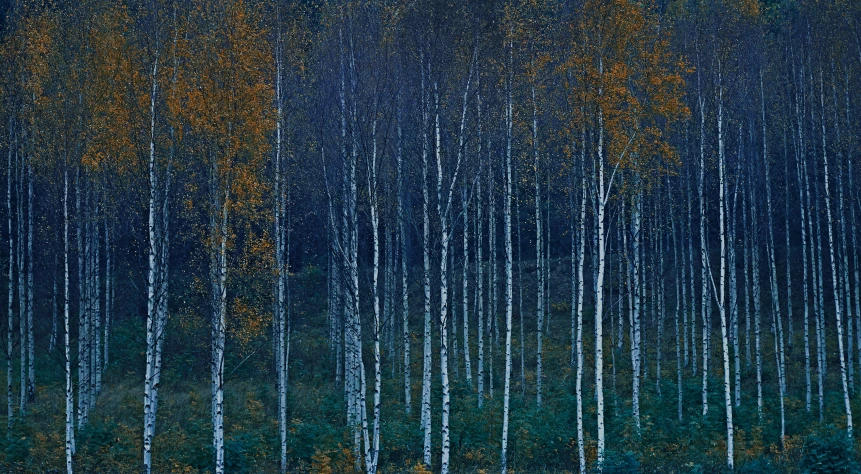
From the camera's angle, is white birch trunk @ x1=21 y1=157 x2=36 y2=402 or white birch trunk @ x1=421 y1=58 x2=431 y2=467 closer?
white birch trunk @ x1=421 y1=58 x2=431 y2=467

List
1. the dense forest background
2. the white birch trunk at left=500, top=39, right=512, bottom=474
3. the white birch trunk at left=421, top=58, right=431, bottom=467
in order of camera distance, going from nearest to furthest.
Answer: the white birch trunk at left=421, top=58, right=431, bottom=467 → the dense forest background → the white birch trunk at left=500, top=39, right=512, bottom=474

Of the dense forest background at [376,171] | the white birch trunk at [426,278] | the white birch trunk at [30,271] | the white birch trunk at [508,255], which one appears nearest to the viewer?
the white birch trunk at [426,278]

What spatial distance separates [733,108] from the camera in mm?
24219

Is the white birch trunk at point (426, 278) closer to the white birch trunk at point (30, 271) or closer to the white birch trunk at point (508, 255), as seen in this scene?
the white birch trunk at point (508, 255)

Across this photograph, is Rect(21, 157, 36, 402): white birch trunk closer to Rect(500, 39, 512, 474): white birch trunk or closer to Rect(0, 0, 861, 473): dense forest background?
Rect(0, 0, 861, 473): dense forest background

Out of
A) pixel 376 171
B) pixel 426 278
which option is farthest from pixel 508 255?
pixel 376 171

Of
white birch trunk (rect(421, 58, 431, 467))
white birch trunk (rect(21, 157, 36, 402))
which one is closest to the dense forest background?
white birch trunk (rect(421, 58, 431, 467))

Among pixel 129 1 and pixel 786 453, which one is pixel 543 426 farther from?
pixel 129 1

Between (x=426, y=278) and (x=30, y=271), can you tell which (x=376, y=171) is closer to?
(x=426, y=278)

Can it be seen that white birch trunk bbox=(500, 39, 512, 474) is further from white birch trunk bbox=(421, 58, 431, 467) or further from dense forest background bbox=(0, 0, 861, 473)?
white birch trunk bbox=(421, 58, 431, 467)

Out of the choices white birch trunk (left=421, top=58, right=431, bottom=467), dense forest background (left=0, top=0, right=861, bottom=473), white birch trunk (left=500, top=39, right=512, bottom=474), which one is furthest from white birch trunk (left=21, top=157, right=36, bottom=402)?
white birch trunk (left=500, top=39, right=512, bottom=474)

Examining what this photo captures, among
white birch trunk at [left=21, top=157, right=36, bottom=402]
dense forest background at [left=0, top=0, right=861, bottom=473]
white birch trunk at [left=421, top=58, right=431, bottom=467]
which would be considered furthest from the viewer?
white birch trunk at [left=21, top=157, right=36, bottom=402]

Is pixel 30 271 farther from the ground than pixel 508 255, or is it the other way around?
pixel 508 255

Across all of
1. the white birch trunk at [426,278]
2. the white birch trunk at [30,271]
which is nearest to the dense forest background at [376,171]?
the white birch trunk at [426,278]
